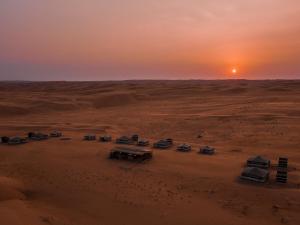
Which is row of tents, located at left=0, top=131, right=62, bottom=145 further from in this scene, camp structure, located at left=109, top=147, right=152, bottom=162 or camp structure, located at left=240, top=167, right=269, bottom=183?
camp structure, located at left=240, top=167, right=269, bottom=183

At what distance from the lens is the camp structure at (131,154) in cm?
2670

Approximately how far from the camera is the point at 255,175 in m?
21.2

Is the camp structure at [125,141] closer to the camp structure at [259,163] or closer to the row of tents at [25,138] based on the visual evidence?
the row of tents at [25,138]

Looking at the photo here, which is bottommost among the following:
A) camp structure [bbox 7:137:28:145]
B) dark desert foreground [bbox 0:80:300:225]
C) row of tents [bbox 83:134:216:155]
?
dark desert foreground [bbox 0:80:300:225]

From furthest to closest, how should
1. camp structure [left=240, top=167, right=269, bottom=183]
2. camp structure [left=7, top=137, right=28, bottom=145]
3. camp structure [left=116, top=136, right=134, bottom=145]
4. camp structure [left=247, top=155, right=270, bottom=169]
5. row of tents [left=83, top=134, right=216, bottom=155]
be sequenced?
camp structure [left=7, top=137, right=28, bottom=145] < camp structure [left=116, top=136, right=134, bottom=145] < row of tents [left=83, top=134, right=216, bottom=155] < camp structure [left=247, top=155, right=270, bottom=169] < camp structure [left=240, top=167, right=269, bottom=183]

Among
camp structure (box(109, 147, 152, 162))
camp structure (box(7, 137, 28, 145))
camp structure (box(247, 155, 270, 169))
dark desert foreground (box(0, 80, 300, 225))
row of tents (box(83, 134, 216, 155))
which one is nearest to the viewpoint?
dark desert foreground (box(0, 80, 300, 225))

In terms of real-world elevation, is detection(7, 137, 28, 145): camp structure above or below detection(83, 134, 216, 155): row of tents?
below

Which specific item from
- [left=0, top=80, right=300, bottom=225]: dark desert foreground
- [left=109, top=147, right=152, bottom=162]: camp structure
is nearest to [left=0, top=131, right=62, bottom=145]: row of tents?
[left=0, top=80, right=300, bottom=225]: dark desert foreground

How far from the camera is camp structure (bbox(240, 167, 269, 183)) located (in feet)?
68.9

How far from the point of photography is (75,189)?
20.5 m

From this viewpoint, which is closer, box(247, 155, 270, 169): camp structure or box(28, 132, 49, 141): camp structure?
box(247, 155, 270, 169): camp structure

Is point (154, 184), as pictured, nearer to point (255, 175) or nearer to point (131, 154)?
point (131, 154)

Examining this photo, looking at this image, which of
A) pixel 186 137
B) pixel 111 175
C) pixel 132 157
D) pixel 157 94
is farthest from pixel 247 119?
pixel 157 94

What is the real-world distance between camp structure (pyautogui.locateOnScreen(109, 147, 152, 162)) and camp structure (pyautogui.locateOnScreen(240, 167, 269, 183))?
884cm
